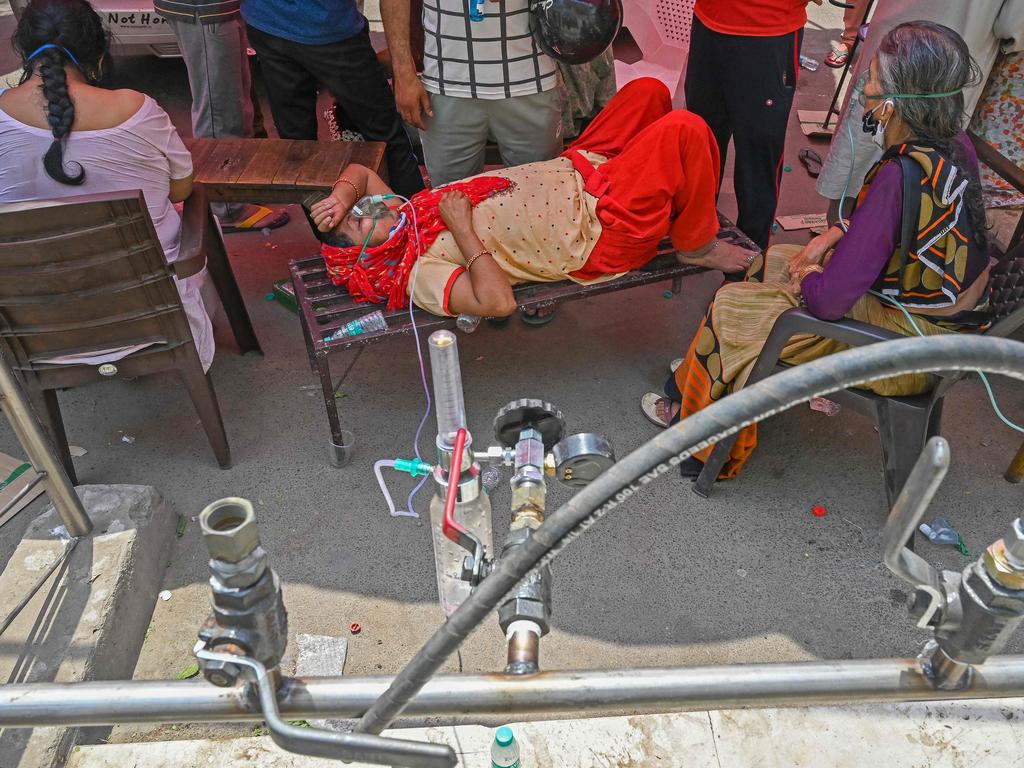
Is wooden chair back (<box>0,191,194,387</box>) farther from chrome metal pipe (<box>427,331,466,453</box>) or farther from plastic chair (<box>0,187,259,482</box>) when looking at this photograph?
chrome metal pipe (<box>427,331,466,453</box>)

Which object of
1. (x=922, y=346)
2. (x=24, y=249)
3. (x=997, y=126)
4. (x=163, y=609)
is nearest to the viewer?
(x=922, y=346)

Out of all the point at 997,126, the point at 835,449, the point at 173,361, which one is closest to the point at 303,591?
the point at 173,361

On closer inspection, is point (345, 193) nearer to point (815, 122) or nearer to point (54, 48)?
point (54, 48)

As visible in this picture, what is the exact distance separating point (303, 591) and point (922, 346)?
7.54 feet

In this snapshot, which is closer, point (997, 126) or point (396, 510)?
point (396, 510)

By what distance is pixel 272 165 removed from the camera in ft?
11.1

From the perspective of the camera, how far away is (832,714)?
2172 millimetres

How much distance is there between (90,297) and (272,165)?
3.57ft

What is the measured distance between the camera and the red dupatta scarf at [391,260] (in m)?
2.94

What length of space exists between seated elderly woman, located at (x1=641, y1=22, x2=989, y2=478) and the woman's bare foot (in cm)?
49

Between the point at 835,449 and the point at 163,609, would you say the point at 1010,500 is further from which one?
the point at 163,609

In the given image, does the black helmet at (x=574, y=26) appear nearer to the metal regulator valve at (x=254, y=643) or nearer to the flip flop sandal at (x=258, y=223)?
the flip flop sandal at (x=258, y=223)

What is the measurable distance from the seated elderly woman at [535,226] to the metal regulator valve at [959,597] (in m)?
1.98

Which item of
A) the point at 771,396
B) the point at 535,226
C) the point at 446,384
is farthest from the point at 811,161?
the point at 771,396
